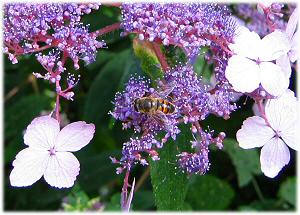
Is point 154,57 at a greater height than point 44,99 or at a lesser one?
greater

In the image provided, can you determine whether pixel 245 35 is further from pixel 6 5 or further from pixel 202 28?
pixel 6 5

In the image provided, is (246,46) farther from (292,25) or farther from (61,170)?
(61,170)

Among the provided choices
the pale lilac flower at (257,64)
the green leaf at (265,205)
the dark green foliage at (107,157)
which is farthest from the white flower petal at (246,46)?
the green leaf at (265,205)

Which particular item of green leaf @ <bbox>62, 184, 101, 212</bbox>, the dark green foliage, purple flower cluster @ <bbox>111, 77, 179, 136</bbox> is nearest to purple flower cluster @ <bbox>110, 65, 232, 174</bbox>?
purple flower cluster @ <bbox>111, 77, 179, 136</bbox>

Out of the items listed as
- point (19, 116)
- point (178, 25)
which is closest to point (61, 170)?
point (178, 25)

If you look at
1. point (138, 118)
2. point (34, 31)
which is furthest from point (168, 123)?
point (34, 31)
